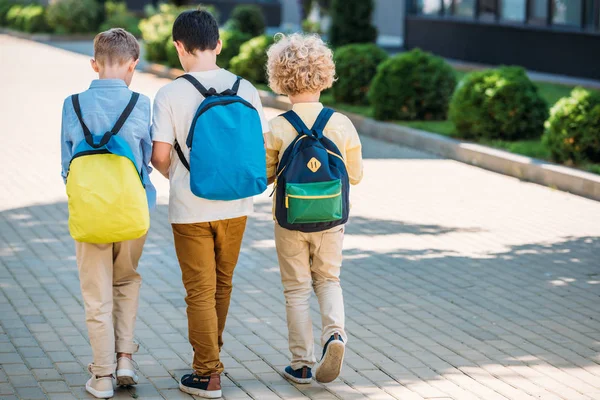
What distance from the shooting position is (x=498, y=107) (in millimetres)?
12883

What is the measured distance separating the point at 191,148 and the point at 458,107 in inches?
353

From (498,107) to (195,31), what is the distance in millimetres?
8738

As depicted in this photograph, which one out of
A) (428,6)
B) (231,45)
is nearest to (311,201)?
(231,45)

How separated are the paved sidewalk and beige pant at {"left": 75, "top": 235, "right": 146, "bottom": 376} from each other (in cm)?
27

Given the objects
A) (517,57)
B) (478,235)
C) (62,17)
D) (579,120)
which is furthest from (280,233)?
(62,17)

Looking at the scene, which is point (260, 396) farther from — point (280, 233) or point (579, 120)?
point (579, 120)

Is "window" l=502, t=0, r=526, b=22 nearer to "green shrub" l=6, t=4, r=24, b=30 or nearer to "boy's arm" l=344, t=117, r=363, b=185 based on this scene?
"boy's arm" l=344, t=117, r=363, b=185

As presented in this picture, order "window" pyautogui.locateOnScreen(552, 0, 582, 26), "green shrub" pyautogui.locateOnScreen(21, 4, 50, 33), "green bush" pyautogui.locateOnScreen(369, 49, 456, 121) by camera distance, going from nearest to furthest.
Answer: "green bush" pyautogui.locateOnScreen(369, 49, 456, 121) → "window" pyautogui.locateOnScreen(552, 0, 582, 26) → "green shrub" pyautogui.locateOnScreen(21, 4, 50, 33)

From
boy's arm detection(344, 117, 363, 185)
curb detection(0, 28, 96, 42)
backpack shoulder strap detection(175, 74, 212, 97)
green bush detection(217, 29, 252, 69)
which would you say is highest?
backpack shoulder strap detection(175, 74, 212, 97)

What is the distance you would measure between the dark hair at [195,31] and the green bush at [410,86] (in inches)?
398

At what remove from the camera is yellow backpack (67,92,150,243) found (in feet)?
14.8

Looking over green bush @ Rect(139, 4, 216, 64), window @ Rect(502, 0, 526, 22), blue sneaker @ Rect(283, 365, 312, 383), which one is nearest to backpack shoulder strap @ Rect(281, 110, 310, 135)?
blue sneaker @ Rect(283, 365, 312, 383)

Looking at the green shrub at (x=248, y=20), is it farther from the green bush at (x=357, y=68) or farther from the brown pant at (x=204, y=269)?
the brown pant at (x=204, y=269)

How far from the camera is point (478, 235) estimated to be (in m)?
8.81
